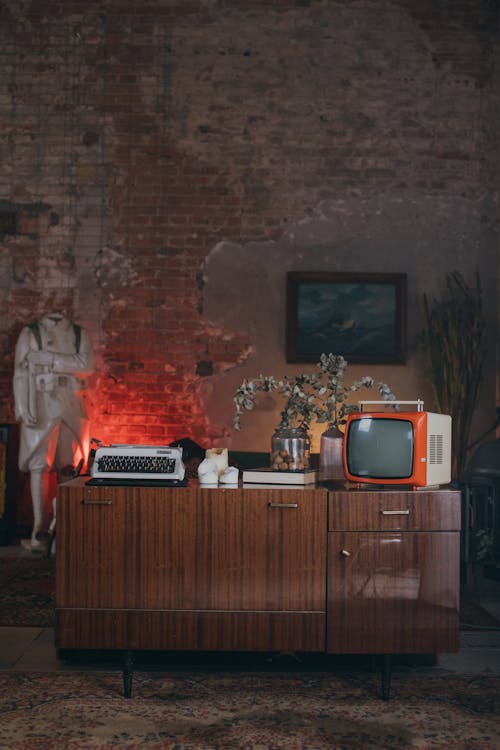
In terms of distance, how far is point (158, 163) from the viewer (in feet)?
20.4

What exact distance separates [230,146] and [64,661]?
419 cm

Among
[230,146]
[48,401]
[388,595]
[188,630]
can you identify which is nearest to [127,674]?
[188,630]

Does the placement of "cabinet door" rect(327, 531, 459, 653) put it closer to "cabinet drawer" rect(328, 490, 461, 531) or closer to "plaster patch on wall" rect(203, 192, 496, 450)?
"cabinet drawer" rect(328, 490, 461, 531)

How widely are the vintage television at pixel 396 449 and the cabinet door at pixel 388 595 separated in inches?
9.3

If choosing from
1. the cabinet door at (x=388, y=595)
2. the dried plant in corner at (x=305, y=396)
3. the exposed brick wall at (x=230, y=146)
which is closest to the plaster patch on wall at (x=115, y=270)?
the exposed brick wall at (x=230, y=146)

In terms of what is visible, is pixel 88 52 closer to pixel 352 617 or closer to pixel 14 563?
pixel 14 563

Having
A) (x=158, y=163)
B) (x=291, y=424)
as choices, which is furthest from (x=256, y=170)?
(x=291, y=424)

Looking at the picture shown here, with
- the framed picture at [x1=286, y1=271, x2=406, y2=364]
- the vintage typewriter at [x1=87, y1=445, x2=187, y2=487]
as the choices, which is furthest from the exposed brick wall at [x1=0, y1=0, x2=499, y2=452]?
the vintage typewriter at [x1=87, y1=445, x2=187, y2=487]

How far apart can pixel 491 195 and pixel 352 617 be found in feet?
13.9

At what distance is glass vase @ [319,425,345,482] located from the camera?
134 inches

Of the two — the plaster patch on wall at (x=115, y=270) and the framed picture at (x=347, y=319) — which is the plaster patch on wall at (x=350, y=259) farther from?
the plaster patch on wall at (x=115, y=270)

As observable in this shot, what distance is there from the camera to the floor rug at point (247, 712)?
8.54 ft

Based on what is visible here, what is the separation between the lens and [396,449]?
3086 mm

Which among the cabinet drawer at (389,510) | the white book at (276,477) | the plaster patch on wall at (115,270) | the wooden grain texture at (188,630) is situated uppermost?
the plaster patch on wall at (115,270)
